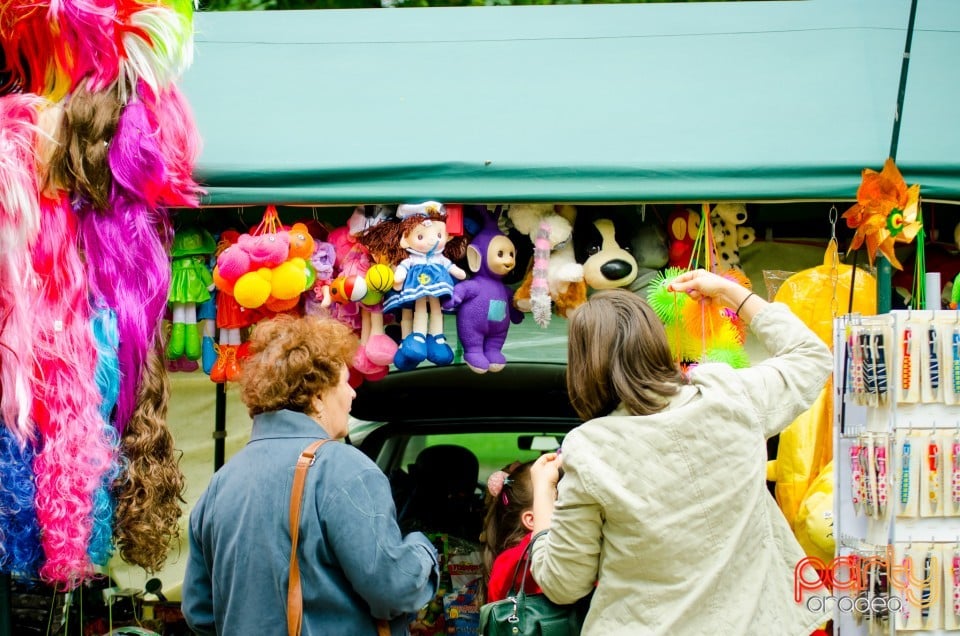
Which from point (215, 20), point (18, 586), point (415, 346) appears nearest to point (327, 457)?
point (415, 346)

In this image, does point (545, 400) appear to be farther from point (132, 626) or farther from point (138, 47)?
point (138, 47)

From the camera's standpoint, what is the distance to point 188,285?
9.20 feet

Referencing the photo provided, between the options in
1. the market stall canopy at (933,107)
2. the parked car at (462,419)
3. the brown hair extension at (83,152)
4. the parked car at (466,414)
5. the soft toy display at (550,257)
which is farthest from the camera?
the parked car at (466,414)

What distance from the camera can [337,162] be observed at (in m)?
2.72

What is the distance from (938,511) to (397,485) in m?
1.93

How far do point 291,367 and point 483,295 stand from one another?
2.63 ft

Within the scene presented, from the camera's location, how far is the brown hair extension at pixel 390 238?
273 centimetres

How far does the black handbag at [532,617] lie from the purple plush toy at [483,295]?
85cm

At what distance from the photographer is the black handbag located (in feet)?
6.80

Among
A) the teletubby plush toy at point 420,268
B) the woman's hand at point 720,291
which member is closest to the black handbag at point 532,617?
the woman's hand at point 720,291

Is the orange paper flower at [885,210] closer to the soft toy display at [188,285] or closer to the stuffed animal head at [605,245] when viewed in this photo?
the stuffed animal head at [605,245]

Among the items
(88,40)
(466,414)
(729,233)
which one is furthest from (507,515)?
(88,40)

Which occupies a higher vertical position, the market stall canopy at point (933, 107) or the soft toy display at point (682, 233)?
the market stall canopy at point (933, 107)

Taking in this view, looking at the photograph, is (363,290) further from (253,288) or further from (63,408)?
(63,408)
